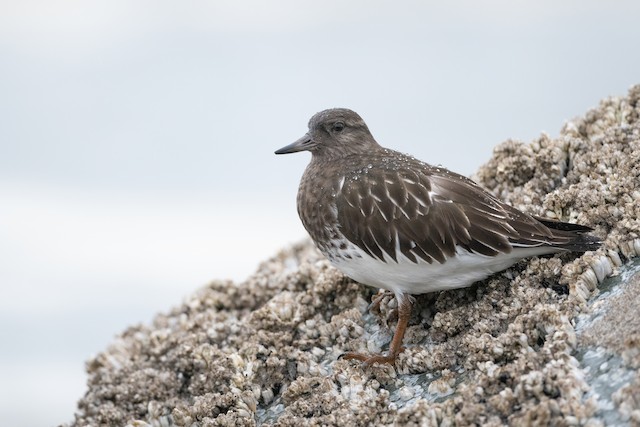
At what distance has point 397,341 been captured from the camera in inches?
262

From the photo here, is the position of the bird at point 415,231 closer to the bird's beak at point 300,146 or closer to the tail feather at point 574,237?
the tail feather at point 574,237

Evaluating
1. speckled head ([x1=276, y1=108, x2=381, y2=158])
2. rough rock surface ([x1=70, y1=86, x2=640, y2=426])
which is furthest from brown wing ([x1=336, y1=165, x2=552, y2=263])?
speckled head ([x1=276, y1=108, x2=381, y2=158])

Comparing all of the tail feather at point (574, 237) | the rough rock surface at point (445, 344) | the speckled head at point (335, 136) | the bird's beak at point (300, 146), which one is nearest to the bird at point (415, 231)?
the tail feather at point (574, 237)

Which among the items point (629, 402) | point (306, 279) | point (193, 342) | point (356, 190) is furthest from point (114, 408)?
point (629, 402)

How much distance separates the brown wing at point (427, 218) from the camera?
6.47 metres

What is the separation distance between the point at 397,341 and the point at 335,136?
2329 mm

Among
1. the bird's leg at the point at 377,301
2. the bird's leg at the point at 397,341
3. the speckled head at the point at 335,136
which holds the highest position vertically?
the speckled head at the point at 335,136

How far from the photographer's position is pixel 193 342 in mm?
8633

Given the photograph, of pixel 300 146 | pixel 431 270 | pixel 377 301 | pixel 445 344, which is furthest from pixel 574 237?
pixel 300 146

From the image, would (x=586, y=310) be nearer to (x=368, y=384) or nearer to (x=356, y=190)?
(x=368, y=384)

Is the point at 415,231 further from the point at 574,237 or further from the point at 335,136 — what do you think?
the point at 335,136

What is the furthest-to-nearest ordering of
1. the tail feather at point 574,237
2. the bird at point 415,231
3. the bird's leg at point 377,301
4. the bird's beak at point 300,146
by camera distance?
the bird's beak at point 300,146 → the bird's leg at point 377,301 → the bird at point 415,231 → the tail feather at point 574,237

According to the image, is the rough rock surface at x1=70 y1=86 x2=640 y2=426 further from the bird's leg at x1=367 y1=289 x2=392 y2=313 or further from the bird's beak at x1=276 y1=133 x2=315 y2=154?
the bird's beak at x1=276 y1=133 x2=315 y2=154

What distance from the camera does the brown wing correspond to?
6473mm
